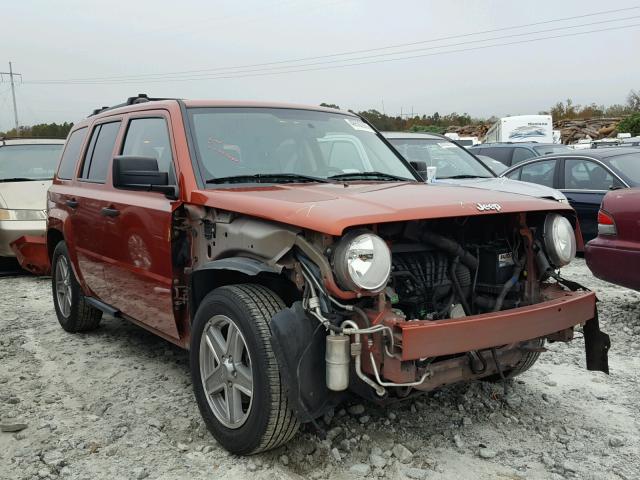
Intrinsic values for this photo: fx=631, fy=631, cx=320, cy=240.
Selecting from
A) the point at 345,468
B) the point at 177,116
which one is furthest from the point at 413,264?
the point at 177,116

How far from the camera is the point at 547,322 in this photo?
3.06 meters

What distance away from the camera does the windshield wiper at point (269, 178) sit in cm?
365

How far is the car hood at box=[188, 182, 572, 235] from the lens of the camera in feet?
9.01

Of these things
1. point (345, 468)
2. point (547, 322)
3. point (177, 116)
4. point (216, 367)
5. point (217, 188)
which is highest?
point (177, 116)

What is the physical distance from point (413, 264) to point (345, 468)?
1.05 meters

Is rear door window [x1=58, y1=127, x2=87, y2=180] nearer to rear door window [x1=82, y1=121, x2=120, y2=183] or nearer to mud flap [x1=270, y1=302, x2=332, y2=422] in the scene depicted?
rear door window [x1=82, y1=121, x2=120, y2=183]

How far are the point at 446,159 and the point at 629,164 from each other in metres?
2.36

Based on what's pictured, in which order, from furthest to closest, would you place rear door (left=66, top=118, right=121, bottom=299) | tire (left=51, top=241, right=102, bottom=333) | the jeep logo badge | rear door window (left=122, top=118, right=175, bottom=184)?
tire (left=51, top=241, right=102, bottom=333)
rear door (left=66, top=118, right=121, bottom=299)
rear door window (left=122, top=118, right=175, bottom=184)
the jeep logo badge

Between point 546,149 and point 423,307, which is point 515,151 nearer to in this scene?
point 546,149

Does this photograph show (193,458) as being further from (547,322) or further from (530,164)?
(530,164)

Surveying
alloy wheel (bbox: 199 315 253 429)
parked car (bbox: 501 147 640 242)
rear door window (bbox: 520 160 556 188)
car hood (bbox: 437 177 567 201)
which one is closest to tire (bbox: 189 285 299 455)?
alloy wheel (bbox: 199 315 253 429)

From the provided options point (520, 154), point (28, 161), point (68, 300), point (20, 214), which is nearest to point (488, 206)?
point (68, 300)

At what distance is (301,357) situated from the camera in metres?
2.76

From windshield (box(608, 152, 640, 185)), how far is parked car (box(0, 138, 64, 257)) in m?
7.51
